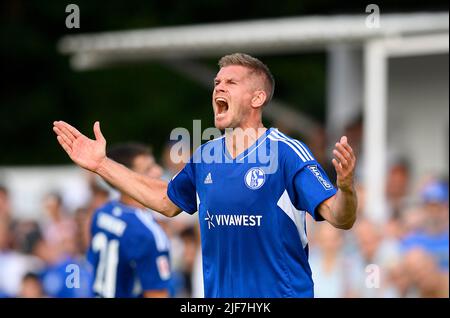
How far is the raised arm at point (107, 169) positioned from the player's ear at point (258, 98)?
861mm

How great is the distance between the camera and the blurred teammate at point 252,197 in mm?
6906

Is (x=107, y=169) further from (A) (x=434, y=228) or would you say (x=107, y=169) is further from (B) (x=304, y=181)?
(A) (x=434, y=228)

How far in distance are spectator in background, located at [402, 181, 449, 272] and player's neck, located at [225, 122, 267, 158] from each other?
496 cm

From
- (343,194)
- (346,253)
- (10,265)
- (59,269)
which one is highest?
(10,265)

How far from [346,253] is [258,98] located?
16.1ft

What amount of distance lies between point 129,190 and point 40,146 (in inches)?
797

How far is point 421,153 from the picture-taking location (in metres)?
15.8

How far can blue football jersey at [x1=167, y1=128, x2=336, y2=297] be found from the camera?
691 cm

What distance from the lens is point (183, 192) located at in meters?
7.43

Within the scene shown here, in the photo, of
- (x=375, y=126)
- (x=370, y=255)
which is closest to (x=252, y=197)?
(x=370, y=255)

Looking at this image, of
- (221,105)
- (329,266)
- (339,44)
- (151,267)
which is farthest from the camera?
(339,44)

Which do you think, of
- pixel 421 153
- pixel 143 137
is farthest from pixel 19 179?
pixel 421 153

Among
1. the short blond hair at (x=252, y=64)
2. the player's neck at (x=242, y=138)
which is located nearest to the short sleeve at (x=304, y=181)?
the player's neck at (x=242, y=138)

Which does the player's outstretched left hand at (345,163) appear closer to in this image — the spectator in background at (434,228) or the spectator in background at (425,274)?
the spectator in background at (425,274)
